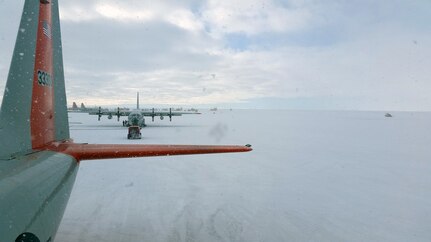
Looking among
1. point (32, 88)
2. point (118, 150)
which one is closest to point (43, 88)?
point (32, 88)

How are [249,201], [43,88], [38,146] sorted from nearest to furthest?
[38,146] → [43,88] → [249,201]

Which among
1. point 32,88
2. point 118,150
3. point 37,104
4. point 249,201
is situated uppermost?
point 32,88

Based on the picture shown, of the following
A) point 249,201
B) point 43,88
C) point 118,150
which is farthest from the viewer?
point 249,201

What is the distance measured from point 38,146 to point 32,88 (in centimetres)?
117

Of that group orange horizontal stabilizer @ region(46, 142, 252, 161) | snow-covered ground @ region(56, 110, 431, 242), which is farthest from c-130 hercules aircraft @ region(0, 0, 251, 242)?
snow-covered ground @ region(56, 110, 431, 242)

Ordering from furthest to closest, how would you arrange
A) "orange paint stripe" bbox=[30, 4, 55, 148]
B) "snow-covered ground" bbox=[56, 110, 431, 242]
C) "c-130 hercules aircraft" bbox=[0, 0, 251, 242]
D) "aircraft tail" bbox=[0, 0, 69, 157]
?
"snow-covered ground" bbox=[56, 110, 431, 242] < "orange paint stripe" bbox=[30, 4, 55, 148] < "aircraft tail" bbox=[0, 0, 69, 157] < "c-130 hercules aircraft" bbox=[0, 0, 251, 242]

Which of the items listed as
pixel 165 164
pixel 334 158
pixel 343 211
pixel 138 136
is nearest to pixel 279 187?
pixel 343 211

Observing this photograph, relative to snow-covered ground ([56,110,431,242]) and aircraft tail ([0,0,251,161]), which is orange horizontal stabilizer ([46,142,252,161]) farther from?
snow-covered ground ([56,110,431,242])

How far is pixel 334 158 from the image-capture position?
20328 millimetres

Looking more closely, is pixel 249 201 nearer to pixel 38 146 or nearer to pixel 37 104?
pixel 38 146

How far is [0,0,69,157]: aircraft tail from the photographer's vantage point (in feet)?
18.9

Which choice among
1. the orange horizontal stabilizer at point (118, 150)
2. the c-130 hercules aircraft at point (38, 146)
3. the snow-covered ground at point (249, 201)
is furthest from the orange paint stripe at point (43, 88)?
the snow-covered ground at point (249, 201)

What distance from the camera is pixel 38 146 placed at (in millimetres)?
6180

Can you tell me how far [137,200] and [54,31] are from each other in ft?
19.6
